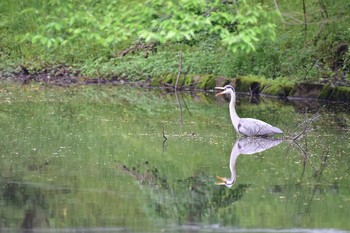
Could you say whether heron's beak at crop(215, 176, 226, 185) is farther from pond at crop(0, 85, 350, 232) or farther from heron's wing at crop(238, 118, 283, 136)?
heron's wing at crop(238, 118, 283, 136)

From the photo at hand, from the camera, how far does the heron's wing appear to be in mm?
16906

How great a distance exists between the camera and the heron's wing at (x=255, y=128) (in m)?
16.9

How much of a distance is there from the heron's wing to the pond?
0.18 m

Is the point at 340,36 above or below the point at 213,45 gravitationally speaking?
above

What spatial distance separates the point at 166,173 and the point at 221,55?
64.8 ft

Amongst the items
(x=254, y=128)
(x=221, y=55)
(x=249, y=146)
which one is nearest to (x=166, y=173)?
(x=249, y=146)

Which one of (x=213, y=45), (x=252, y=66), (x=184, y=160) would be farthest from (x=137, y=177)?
(x=213, y=45)

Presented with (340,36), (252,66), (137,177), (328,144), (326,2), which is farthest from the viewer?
(252,66)

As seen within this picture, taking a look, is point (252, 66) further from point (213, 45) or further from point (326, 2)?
point (326, 2)

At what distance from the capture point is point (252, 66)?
101 ft

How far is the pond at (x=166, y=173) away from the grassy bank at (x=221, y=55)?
3.81 meters

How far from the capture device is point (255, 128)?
55.6ft

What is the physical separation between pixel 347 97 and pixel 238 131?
30.8ft

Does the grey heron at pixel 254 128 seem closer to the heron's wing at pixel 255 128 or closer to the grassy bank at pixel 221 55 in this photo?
the heron's wing at pixel 255 128
